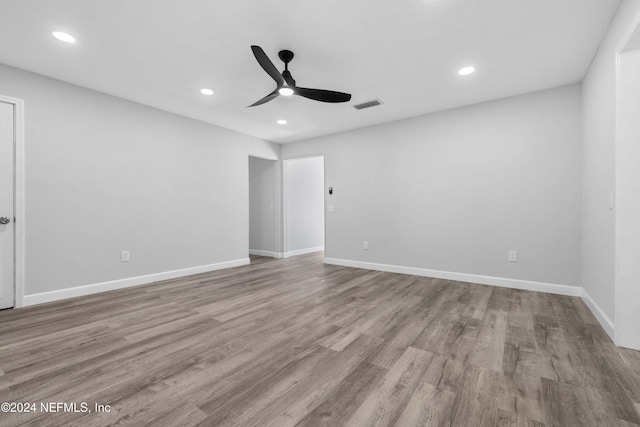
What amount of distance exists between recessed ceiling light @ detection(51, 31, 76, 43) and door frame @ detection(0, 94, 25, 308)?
3.61 feet

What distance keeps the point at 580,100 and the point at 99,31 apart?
4964 mm

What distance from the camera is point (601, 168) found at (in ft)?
8.15

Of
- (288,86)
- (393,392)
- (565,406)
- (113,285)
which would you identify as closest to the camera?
(565,406)

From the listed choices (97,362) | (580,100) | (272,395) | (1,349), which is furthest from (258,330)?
(580,100)

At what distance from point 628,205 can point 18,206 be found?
17.9 ft

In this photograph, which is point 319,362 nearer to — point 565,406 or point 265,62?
point 565,406

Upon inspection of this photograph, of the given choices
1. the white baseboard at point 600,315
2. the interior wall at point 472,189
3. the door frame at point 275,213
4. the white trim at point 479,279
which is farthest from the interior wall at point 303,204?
the white baseboard at point 600,315

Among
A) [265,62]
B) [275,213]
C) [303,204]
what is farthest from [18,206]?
[303,204]

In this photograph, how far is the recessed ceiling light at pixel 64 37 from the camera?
7.73 feet

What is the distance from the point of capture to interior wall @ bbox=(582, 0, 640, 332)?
2.16 m

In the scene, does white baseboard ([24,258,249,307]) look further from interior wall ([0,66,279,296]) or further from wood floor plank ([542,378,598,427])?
wood floor plank ([542,378,598,427])

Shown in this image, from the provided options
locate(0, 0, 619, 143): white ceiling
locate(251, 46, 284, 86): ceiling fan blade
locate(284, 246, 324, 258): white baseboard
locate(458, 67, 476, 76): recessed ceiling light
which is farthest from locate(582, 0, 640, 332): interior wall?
locate(284, 246, 324, 258): white baseboard

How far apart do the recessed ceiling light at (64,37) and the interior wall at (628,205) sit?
437 cm

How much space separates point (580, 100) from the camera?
3275 millimetres
